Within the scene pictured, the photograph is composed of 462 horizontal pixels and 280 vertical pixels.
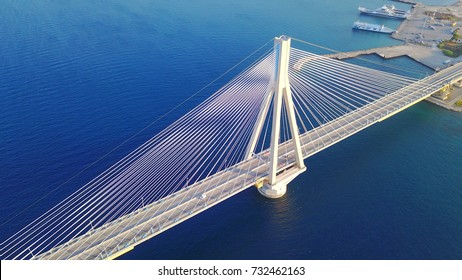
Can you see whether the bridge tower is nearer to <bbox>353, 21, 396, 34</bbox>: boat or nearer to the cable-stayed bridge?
the cable-stayed bridge

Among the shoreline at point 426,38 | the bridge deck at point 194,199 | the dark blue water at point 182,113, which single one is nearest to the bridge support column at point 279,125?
the bridge deck at point 194,199

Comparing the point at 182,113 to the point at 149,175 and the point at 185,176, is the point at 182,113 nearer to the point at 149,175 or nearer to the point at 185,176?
the point at 185,176

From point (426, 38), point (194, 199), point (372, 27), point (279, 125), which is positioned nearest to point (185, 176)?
point (194, 199)

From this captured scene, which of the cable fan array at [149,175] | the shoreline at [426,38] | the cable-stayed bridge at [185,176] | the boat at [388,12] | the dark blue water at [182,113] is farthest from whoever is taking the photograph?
the boat at [388,12]

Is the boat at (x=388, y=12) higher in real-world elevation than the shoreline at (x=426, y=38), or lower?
higher

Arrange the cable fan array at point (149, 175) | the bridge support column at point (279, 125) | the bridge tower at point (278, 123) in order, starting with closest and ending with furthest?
the bridge support column at point (279, 125) → the bridge tower at point (278, 123) → the cable fan array at point (149, 175)

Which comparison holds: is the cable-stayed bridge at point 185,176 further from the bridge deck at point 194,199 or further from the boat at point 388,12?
the boat at point 388,12

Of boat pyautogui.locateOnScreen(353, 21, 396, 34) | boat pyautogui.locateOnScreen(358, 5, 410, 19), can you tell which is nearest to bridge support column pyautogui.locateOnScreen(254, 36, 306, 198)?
boat pyautogui.locateOnScreen(353, 21, 396, 34)

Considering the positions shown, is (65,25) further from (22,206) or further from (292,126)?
(292,126)
